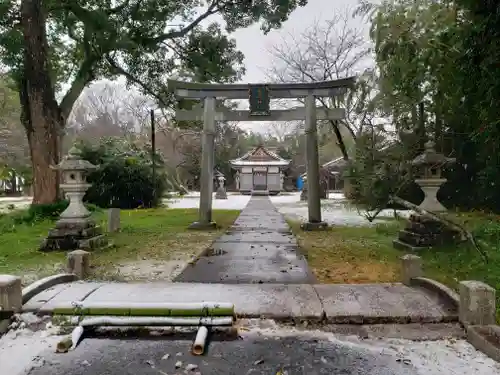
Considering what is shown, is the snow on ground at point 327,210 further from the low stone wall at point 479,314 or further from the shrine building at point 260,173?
the shrine building at point 260,173

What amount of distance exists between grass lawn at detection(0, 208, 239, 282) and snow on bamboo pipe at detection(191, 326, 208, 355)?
2334 millimetres

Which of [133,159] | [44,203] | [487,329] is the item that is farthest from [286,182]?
[487,329]

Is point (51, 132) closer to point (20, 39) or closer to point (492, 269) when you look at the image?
point (20, 39)

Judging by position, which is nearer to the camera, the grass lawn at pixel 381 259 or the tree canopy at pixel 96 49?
the grass lawn at pixel 381 259

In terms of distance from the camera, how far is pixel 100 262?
6.11 m

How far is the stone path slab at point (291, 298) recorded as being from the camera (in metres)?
3.67

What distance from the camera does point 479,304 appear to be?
135 inches

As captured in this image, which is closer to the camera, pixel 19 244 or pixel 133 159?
pixel 19 244

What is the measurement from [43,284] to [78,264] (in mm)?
785

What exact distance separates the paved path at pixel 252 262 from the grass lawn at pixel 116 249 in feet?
1.77

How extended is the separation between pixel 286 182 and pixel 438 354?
4201cm

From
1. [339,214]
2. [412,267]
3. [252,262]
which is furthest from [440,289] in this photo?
[339,214]

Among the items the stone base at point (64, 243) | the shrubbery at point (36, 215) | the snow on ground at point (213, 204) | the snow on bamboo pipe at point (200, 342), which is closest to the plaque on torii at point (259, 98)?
the stone base at point (64, 243)

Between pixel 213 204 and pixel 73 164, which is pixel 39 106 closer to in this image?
pixel 73 164
